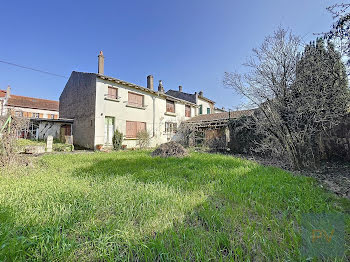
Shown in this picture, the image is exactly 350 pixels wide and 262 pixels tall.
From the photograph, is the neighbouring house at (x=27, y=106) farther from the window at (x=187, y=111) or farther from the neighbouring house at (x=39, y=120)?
the window at (x=187, y=111)

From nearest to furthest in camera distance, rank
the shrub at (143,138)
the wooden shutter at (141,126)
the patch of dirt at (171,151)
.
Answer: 1. the patch of dirt at (171,151)
2. the shrub at (143,138)
3. the wooden shutter at (141,126)

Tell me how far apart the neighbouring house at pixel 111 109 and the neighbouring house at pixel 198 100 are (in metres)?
4.50

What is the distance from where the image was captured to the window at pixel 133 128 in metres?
14.3

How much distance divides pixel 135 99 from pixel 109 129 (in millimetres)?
3770

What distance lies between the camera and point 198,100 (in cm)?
2270

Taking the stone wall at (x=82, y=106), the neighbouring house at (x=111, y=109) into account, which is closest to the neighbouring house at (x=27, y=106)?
the neighbouring house at (x=111, y=109)

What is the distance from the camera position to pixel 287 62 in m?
5.75

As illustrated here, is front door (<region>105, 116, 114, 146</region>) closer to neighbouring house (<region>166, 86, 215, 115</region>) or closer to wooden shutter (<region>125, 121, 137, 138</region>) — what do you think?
wooden shutter (<region>125, 121, 137, 138</region>)

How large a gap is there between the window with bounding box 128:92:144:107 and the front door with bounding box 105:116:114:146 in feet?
7.50

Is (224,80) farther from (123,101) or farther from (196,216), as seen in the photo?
(123,101)

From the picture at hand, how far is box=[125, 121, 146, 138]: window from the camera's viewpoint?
14.3m

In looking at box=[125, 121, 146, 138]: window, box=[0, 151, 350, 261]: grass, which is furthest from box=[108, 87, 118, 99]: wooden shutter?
box=[0, 151, 350, 261]: grass

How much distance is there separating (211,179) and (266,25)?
6880mm

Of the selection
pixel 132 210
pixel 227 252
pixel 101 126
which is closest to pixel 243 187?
pixel 227 252
